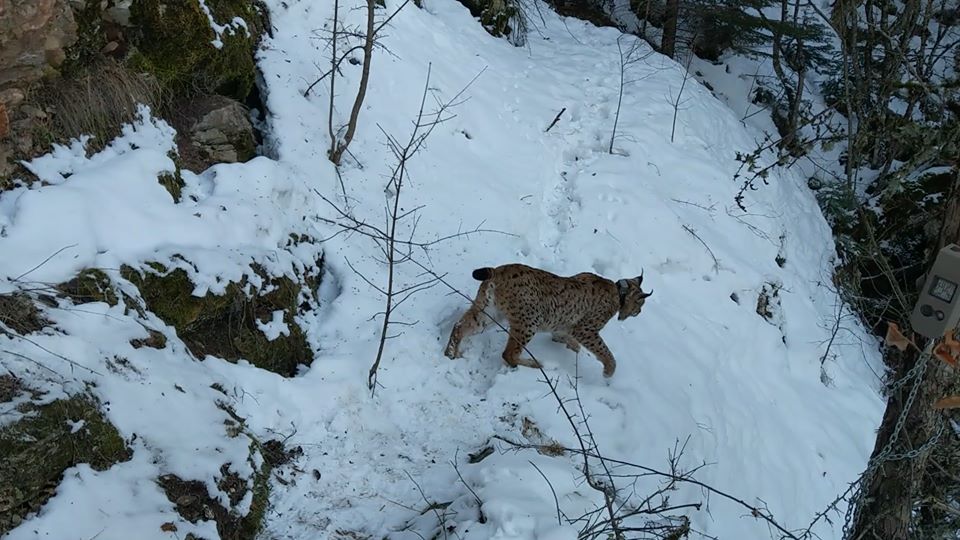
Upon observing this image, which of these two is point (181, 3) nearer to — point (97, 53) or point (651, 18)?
point (97, 53)

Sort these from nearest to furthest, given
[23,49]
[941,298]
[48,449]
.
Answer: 1. [941,298]
2. [48,449]
3. [23,49]

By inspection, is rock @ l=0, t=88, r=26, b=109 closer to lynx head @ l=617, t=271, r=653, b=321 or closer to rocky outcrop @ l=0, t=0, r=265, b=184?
rocky outcrop @ l=0, t=0, r=265, b=184

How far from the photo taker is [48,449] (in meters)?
3.54

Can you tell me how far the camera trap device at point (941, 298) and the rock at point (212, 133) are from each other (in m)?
5.61

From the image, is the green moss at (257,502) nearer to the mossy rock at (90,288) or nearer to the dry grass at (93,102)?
the mossy rock at (90,288)

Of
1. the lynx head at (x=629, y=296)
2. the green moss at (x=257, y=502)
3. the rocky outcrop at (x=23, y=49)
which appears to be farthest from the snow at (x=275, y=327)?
the lynx head at (x=629, y=296)

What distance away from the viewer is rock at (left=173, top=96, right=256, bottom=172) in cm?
629

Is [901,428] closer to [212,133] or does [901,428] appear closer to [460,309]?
[460,309]

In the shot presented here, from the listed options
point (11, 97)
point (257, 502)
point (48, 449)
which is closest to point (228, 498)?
point (257, 502)

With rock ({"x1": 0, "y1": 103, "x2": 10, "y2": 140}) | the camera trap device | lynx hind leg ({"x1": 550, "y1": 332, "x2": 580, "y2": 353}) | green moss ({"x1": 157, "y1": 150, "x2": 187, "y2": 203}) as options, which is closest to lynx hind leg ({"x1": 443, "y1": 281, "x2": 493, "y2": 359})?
lynx hind leg ({"x1": 550, "y1": 332, "x2": 580, "y2": 353})

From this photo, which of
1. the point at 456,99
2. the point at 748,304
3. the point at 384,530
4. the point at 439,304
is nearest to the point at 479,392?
the point at 439,304

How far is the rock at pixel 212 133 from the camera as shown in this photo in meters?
6.29

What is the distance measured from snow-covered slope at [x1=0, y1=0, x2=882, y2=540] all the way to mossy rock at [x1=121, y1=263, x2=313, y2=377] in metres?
0.13

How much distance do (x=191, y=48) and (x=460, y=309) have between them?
355 centimetres
